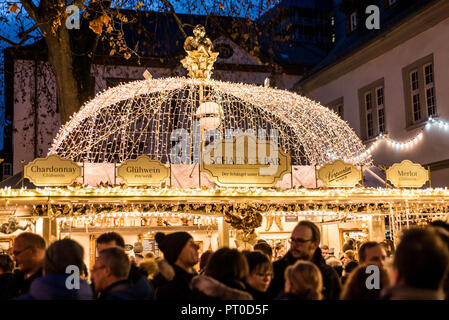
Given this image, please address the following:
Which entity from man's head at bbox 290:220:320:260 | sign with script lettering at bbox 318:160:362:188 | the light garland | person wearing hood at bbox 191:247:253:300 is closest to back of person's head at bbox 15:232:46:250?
person wearing hood at bbox 191:247:253:300

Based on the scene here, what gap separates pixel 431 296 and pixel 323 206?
8.77m

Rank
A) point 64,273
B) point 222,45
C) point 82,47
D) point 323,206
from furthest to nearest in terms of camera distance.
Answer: point 222,45, point 82,47, point 323,206, point 64,273

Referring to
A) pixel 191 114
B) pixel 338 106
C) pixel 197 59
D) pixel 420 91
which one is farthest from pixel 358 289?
pixel 338 106

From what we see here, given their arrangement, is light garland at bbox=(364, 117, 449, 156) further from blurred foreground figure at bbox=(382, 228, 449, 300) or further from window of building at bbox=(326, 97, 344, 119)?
blurred foreground figure at bbox=(382, 228, 449, 300)

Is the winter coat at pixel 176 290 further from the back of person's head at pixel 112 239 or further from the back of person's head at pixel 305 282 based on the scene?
the back of person's head at pixel 112 239

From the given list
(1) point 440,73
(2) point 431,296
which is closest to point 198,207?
(2) point 431,296

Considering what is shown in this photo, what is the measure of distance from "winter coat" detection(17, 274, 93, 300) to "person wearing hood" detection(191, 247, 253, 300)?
77 centimetres

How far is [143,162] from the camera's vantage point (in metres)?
9.51

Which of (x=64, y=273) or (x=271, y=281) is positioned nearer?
(x=64, y=273)

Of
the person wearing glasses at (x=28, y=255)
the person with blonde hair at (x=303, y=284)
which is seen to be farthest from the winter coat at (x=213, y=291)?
the person wearing glasses at (x=28, y=255)

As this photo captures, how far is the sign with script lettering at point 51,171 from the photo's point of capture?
30.0 feet

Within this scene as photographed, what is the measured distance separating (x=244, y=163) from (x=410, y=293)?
23.0ft

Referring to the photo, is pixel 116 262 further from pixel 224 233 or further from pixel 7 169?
pixel 7 169

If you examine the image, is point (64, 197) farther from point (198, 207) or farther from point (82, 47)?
point (82, 47)
